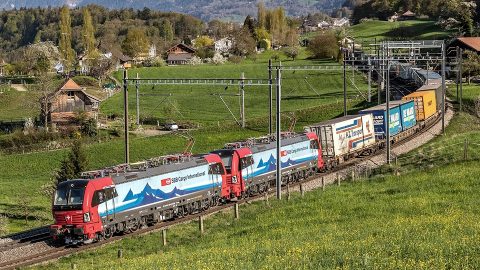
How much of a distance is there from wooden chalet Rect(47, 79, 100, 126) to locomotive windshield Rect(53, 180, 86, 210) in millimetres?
61228

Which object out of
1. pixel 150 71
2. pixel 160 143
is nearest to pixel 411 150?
pixel 160 143

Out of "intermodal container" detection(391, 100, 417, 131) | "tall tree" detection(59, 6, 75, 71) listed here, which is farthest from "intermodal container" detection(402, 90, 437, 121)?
"tall tree" detection(59, 6, 75, 71)

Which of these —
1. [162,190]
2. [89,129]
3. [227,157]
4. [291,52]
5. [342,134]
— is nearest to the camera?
[162,190]

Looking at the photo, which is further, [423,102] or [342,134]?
[423,102]

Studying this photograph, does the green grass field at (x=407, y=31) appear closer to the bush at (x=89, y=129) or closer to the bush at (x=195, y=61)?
the bush at (x=195, y=61)

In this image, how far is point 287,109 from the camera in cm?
9069

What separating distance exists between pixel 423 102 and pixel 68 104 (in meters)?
50.5

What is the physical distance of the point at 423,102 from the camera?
210 feet

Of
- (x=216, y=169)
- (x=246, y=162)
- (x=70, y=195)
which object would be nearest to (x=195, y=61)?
(x=246, y=162)

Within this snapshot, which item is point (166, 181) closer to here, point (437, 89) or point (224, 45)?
point (437, 89)

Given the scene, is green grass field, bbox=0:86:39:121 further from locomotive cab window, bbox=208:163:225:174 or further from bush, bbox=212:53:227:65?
locomotive cab window, bbox=208:163:225:174

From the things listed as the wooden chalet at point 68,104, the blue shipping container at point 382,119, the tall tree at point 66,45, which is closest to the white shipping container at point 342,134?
the blue shipping container at point 382,119

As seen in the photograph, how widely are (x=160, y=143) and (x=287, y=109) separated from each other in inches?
855

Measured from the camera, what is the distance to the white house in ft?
606
